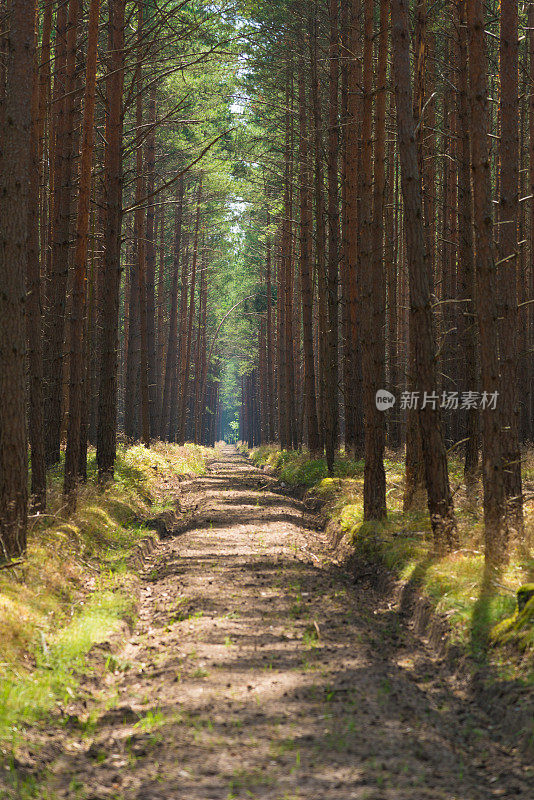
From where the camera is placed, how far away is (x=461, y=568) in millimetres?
8336

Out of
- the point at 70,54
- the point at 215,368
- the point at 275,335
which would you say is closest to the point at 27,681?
the point at 70,54

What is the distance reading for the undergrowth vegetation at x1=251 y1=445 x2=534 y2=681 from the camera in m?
6.25

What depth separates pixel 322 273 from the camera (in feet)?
67.0

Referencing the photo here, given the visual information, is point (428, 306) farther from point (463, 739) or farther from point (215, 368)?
point (215, 368)

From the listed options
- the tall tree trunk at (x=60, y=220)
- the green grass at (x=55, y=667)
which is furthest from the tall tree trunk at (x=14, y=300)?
the tall tree trunk at (x=60, y=220)

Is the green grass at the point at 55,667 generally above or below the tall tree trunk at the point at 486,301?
below

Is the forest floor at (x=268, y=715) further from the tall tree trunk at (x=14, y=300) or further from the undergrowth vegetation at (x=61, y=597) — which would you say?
the tall tree trunk at (x=14, y=300)

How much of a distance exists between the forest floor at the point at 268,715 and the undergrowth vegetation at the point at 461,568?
16.4 inches

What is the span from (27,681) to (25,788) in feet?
4.36

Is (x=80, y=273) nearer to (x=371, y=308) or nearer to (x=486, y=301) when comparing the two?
(x=371, y=308)

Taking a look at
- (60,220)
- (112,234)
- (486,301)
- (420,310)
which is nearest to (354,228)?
(112,234)

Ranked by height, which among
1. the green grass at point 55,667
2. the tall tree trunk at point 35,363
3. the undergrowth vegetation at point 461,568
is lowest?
the green grass at point 55,667

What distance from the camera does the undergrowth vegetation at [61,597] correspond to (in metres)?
5.57

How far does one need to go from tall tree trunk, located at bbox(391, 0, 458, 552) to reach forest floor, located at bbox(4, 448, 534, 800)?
1.47m
